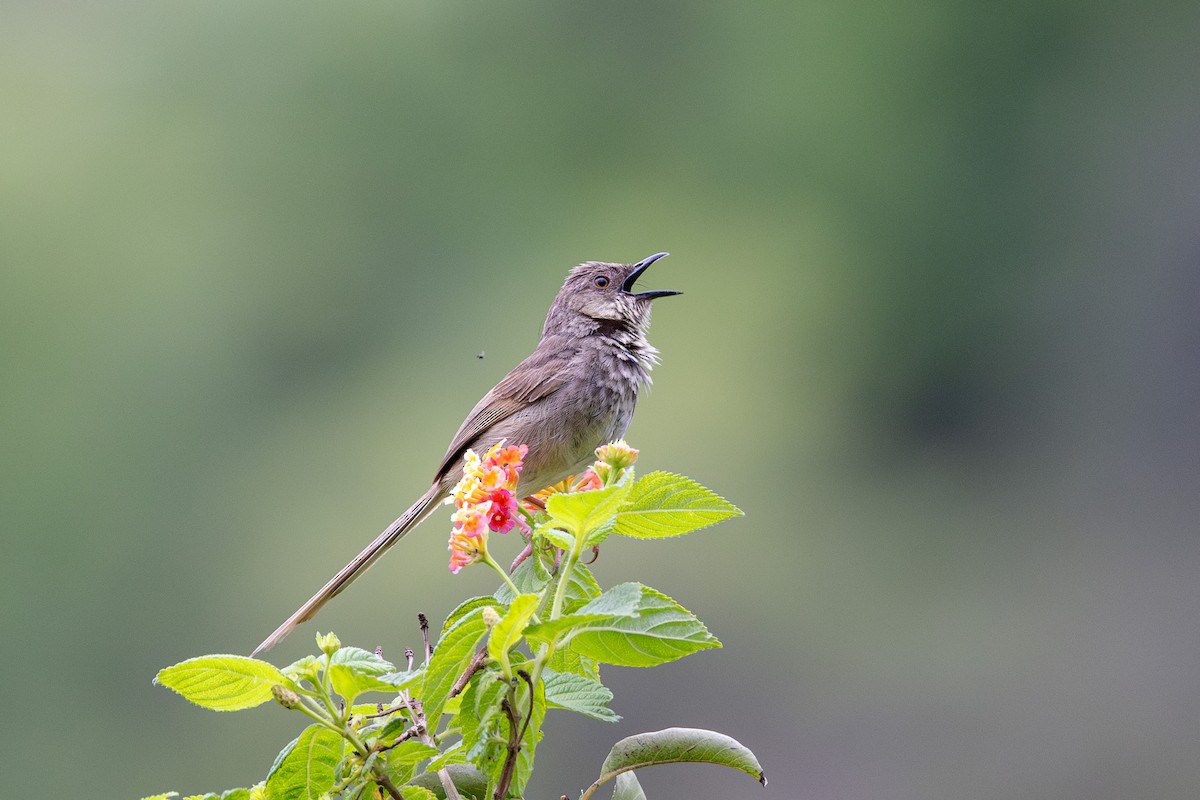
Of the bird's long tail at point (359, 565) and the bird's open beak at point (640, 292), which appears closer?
Answer: the bird's long tail at point (359, 565)

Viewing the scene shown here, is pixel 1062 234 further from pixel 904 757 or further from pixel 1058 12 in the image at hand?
pixel 904 757

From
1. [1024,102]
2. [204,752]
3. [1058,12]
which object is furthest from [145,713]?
[1058,12]

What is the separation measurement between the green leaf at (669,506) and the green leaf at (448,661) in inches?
10.8

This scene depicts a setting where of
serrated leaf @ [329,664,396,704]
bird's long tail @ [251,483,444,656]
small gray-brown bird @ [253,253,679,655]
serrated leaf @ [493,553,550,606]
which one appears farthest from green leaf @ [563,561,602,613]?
small gray-brown bird @ [253,253,679,655]

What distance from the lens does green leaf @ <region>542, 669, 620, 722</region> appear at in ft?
5.29

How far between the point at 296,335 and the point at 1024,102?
40.9 feet

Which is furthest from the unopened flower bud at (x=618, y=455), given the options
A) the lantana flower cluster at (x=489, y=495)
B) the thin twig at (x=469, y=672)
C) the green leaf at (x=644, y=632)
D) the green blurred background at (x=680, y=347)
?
the green blurred background at (x=680, y=347)

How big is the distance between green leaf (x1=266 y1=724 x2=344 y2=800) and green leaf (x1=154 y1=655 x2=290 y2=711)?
9cm

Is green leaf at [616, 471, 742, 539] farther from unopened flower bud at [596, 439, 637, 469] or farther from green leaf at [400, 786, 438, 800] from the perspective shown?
green leaf at [400, 786, 438, 800]

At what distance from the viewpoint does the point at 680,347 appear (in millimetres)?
14906

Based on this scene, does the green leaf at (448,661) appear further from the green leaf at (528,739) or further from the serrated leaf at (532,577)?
the serrated leaf at (532,577)

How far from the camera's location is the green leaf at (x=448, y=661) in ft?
5.45

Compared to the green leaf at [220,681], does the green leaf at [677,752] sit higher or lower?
lower

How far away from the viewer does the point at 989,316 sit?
1798cm
